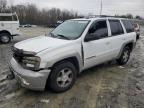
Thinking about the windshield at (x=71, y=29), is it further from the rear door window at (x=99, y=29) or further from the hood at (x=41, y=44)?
the hood at (x=41, y=44)

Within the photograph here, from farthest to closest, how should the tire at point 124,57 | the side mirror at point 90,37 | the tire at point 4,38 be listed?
the tire at point 4,38
the tire at point 124,57
the side mirror at point 90,37

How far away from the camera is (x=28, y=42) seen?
5340 mm

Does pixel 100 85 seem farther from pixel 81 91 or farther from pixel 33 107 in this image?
pixel 33 107

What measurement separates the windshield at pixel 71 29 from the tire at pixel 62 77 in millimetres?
865

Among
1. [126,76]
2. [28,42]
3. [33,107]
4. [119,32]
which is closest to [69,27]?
[28,42]

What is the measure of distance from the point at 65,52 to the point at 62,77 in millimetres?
609

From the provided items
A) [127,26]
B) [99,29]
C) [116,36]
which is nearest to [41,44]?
[99,29]

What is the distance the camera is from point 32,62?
453 centimetres

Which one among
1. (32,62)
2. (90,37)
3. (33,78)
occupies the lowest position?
(33,78)

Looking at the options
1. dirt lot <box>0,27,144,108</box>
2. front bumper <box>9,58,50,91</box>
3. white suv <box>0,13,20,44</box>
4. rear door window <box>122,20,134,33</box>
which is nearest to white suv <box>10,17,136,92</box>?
front bumper <box>9,58,50,91</box>

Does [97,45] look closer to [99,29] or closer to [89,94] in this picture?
[99,29]

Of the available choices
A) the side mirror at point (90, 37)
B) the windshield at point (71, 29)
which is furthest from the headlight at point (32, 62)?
the side mirror at point (90, 37)

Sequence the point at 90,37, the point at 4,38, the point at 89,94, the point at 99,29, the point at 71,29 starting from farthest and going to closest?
the point at 4,38, the point at 99,29, the point at 71,29, the point at 90,37, the point at 89,94

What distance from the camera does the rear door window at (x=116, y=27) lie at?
6715 millimetres
